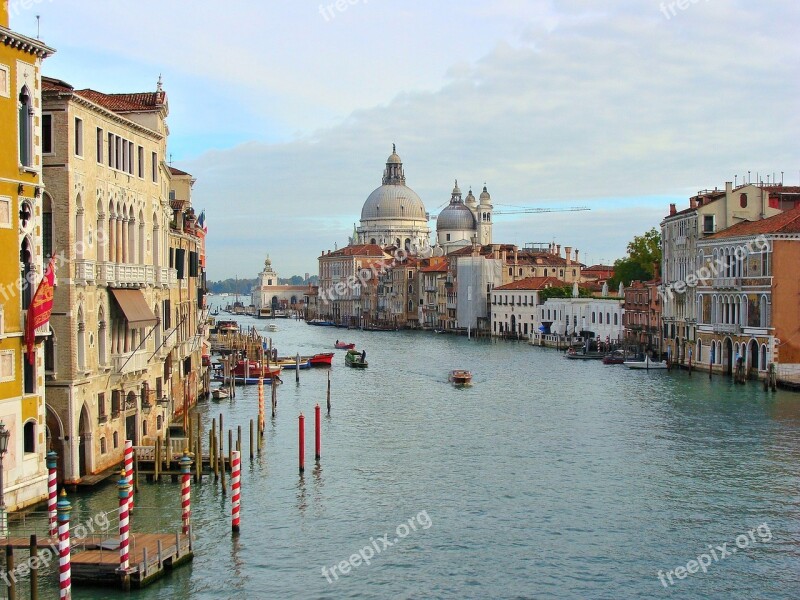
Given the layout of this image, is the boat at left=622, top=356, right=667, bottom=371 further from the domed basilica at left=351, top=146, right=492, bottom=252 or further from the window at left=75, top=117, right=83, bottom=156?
the domed basilica at left=351, top=146, right=492, bottom=252

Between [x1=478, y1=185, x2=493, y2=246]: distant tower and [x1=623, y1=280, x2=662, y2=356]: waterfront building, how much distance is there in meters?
49.1

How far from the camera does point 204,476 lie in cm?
1667

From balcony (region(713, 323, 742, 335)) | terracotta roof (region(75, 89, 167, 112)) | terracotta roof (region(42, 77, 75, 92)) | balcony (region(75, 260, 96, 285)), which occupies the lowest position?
balcony (region(713, 323, 742, 335))

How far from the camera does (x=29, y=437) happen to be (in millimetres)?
12961

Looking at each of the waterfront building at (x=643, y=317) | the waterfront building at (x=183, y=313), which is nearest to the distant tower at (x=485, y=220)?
the waterfront building at (x=643, y=317)

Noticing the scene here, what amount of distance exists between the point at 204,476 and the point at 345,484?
2278 millimetres

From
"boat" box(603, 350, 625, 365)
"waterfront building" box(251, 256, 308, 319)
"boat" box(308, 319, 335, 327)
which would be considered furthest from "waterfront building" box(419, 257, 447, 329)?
"waterfront building" box(251, 256, 308, 319)

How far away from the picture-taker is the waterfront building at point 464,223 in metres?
96.1

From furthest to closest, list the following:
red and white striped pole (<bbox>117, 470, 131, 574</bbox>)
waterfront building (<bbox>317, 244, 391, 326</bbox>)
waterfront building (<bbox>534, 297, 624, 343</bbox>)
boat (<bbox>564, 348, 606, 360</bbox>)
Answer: waterfront building (<bbox>317, 244, 391, 326</bbox>) < waterfront building (<bbox>534, 297, 624, 343</bbox>) < boat (<bbox>564, 348, 606, 360</bbox>) < red and white striped pole (<bbox>117, 470, 131, 574</bbox>)

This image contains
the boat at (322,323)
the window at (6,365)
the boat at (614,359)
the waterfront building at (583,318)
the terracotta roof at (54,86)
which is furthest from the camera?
the boat at (322,323)

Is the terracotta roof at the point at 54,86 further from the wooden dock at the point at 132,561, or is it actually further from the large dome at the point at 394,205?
the large dome at the point at 394,205

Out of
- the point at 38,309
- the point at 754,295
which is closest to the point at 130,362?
the point at 38,309

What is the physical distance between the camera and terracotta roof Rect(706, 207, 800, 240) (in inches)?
1169

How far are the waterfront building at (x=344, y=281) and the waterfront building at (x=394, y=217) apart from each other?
34.3ft
